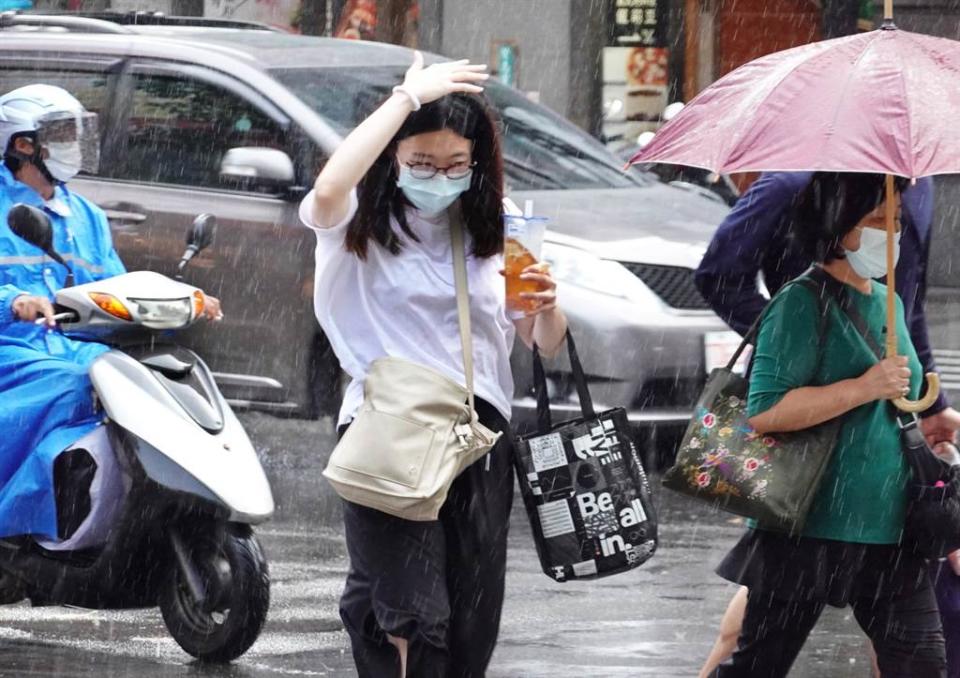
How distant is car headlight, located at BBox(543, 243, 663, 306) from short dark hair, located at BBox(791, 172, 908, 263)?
469cm

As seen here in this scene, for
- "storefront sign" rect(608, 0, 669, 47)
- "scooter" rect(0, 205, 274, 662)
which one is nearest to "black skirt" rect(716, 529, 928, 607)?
"scooter" rect(0, 205, 274, 662)

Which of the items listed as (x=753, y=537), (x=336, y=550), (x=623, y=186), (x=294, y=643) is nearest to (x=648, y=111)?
(x=623, y=186)

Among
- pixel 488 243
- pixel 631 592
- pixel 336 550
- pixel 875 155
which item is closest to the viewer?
pixel 875 155

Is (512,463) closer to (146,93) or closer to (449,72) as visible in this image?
(449,72)

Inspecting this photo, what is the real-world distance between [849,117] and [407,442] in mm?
1137

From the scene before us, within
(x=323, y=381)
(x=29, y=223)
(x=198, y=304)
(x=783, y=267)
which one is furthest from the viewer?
(x=323, y=381)

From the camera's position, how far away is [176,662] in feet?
21.2

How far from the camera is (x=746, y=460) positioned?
15.3ft

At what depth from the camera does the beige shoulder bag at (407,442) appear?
4402 millimetres

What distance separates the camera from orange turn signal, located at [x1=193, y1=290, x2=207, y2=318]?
6383 mm

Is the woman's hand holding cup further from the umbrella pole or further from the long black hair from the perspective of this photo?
the umbrella pole

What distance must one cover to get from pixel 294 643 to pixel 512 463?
223 cm

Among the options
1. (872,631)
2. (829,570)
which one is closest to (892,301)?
(829,570)

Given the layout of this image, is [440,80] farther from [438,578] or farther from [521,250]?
[438,578]
